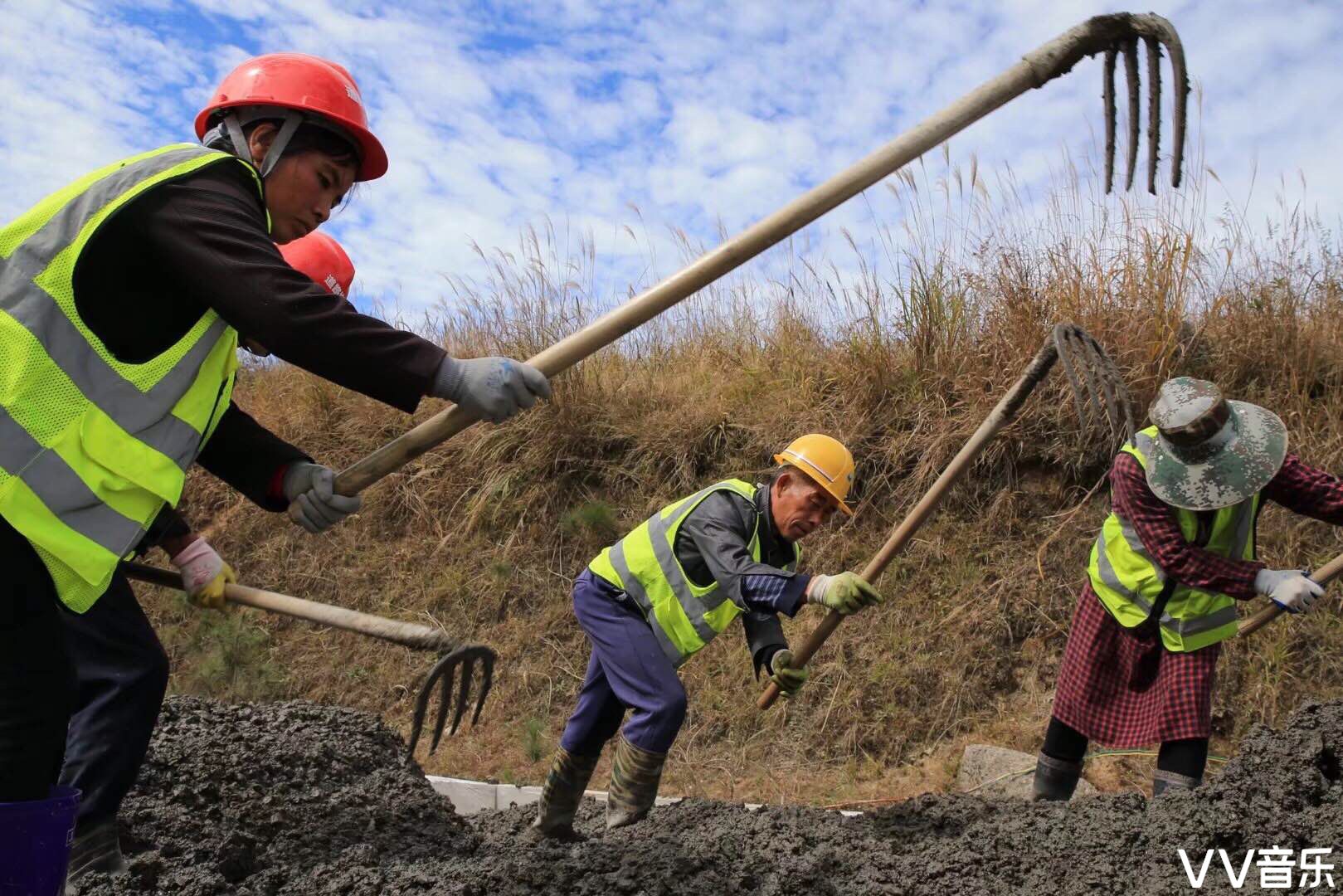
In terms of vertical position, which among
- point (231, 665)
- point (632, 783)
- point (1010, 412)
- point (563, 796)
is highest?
Answer: point (1010, 412)

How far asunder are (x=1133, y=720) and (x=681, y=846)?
1.75 m

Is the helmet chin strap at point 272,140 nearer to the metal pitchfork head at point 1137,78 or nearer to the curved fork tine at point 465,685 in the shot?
the curved fork tine at point 465,685

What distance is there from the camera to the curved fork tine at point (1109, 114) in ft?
9.68

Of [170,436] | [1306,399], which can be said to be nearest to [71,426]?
[170,436]

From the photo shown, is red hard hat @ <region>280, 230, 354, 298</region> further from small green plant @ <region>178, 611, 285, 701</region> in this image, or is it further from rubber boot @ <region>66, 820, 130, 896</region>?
small green plant @ <region>178, 611, 285, 701</region>

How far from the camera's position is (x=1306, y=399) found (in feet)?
18.5

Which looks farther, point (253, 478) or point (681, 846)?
point (681, 846)

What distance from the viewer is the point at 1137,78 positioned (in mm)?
2906

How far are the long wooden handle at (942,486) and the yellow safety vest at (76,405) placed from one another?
2.41 m

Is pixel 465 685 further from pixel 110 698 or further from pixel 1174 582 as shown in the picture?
pixel 1174 582

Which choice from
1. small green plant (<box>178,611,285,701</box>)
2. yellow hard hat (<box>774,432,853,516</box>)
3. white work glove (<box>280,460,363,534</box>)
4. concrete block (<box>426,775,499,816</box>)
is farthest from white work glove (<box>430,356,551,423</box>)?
small green plant (<box>178,611,285,701</box>)

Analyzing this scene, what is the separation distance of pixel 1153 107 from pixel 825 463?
1482 mm

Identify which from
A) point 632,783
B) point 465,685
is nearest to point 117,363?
point 465,685

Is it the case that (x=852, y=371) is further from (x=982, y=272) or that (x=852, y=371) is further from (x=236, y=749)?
(x=236, y=749)
